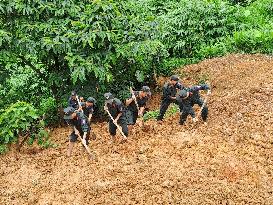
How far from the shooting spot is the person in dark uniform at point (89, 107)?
39.1 ft

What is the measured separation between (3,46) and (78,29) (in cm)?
222

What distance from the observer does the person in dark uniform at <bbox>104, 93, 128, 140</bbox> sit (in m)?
11.9

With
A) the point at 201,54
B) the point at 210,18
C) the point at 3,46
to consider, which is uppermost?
the point at 3,46

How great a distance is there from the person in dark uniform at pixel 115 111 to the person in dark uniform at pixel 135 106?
617 millimetres

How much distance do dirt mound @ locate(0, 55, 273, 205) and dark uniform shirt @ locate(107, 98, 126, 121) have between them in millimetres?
748

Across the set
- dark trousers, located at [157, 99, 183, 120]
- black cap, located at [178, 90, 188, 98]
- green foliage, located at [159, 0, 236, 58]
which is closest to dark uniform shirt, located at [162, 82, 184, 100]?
dark trousers, located at [157, 99, 183, 120]

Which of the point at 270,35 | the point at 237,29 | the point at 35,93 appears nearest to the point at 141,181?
the point at 35,93

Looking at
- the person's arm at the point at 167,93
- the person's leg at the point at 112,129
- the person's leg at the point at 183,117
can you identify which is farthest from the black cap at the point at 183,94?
the person's leg at the point at 112,129

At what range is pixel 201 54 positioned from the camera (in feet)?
64.2

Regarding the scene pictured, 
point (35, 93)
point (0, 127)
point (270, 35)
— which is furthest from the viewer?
point (270, 35)

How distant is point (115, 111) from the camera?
472 inches

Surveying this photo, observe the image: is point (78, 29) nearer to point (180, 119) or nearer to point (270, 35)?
point (180, 119)

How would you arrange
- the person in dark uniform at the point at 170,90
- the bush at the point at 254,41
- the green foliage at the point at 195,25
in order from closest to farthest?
the person in dark uniform at the point at 170,90 → the bush at the point at 254,41 → the green foliage at the point at 195,25

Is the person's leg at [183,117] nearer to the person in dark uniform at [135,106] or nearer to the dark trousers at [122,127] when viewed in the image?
the person in dark uniform at [135,106]
